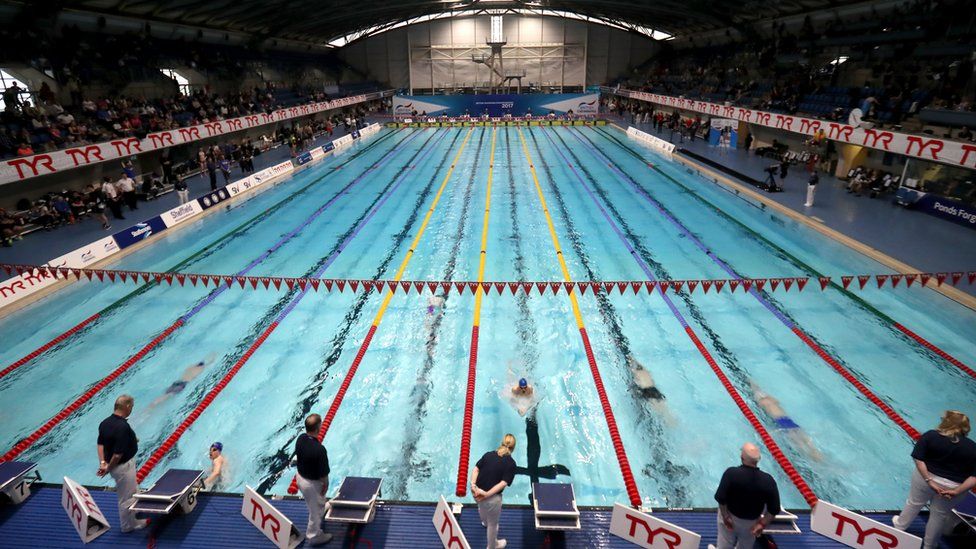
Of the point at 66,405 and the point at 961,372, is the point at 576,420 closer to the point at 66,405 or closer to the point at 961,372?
the point at 961,372

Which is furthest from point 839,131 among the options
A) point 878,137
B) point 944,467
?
point 944,467

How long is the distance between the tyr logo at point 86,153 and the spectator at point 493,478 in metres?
15.4

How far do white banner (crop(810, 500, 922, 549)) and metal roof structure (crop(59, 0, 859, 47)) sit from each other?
2430cm

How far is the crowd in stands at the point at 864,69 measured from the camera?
14.5m

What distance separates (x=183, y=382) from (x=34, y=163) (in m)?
9.75

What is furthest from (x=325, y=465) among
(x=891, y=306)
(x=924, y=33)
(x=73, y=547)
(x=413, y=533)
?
(x=924, y=33)

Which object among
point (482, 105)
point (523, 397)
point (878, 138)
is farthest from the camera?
point (482, 105)

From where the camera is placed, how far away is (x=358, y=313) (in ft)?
28.9

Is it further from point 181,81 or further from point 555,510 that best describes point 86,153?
point 555,510

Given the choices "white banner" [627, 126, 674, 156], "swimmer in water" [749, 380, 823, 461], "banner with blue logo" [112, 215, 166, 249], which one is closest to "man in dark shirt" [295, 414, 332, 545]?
"swimmer in water" [749, 380, 823, 461]

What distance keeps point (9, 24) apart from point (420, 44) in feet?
114

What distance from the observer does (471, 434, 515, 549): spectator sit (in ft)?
11.8

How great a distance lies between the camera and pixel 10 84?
15.4 meters

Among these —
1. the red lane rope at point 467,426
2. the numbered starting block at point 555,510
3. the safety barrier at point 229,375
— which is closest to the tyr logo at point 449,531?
the numbered starting block at point 555,510
